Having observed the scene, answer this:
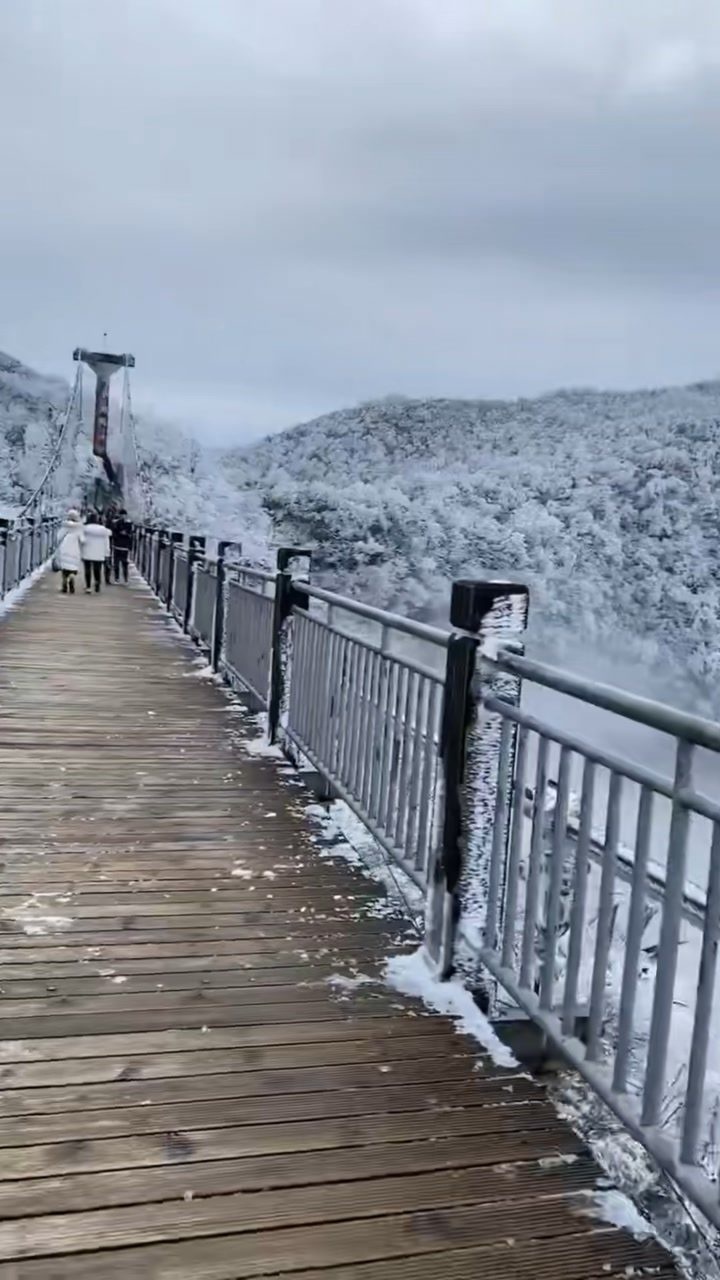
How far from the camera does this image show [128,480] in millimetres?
81875

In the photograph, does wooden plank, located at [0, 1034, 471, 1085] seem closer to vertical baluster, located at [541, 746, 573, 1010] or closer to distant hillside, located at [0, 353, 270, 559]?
vertical baluster, located at [541, 746, 573, 1010]

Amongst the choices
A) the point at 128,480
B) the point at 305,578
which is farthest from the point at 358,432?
the point at 305,578

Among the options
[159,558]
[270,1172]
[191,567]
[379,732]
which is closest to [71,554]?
[159,558]

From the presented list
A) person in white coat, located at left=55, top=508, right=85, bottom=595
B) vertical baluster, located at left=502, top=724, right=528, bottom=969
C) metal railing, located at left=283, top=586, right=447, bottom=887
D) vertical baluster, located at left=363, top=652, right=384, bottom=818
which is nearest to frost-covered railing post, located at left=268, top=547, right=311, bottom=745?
metal railing, located at left=283, top=586, right=447, bottom=887

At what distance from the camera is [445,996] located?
338cm

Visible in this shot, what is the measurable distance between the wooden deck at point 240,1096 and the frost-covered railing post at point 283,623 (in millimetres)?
1881

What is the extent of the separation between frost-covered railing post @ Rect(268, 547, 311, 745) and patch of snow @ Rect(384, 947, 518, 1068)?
10.9 ft

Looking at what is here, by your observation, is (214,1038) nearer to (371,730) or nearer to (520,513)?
(371,730)

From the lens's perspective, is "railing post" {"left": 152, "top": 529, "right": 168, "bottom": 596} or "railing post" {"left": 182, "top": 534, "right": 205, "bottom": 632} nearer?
"railing post" {"left": 182, "top": 534, "right": 205, "bottom": 632}

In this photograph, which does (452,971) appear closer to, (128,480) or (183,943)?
(183,943)

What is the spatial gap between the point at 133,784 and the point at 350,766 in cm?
167

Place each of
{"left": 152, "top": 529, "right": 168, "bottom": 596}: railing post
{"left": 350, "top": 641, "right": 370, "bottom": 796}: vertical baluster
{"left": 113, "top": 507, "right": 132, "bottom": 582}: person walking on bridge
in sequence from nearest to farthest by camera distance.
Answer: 1. {"left": 350, "top": 641, "right": 370, "bottom": 796}: vertical baluster
2. {"left": 152, "top": 529, "right": 168, "bottom": 596}: railing post
3. {"left": 113, "top": 507, "right": 132, "bottom": 582}: person walking on bridge

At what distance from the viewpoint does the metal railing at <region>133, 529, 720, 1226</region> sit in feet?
7.16

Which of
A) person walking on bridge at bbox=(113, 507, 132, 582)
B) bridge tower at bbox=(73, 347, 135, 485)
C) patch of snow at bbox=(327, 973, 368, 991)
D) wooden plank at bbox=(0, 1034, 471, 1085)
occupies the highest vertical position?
bridge tower at bbox=(73, 347, 135, 485)
